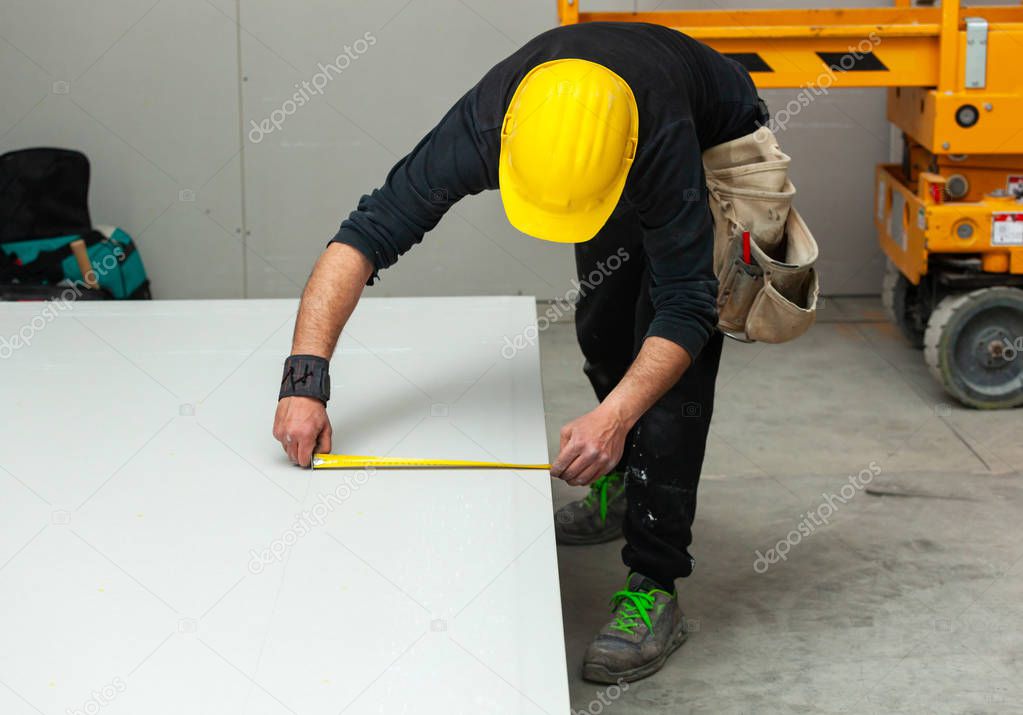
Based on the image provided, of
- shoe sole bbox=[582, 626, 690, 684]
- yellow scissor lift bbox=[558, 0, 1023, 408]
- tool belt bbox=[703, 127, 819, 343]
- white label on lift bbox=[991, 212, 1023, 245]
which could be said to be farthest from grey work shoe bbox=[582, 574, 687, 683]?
white label on lift bbox=[991, 212, 1023, 245]

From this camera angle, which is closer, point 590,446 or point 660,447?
point 590,446

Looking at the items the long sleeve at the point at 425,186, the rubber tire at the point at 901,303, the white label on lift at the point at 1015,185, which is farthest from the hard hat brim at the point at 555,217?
the rubber tire at the point at 901,303

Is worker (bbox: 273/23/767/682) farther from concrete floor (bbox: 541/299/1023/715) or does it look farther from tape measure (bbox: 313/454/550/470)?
concrete floor (bbox: 541/299/1023/715)

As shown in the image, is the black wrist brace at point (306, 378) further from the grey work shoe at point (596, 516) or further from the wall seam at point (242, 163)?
the wall seam at point (242, 163)

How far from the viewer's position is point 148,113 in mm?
4594

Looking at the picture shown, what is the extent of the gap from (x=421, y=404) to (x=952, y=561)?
143cm

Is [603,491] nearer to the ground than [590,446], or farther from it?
nearer to the ground

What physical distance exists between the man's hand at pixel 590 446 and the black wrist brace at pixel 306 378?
0.41 meters

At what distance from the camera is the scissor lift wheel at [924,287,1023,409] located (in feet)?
12.1

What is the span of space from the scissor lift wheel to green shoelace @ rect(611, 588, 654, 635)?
5.88 feet

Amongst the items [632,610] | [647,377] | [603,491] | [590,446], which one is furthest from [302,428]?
[603,491]

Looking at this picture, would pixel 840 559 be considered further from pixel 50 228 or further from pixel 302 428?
pixel 50 228

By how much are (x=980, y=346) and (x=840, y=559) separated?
1.27 m

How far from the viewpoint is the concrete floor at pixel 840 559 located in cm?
229
